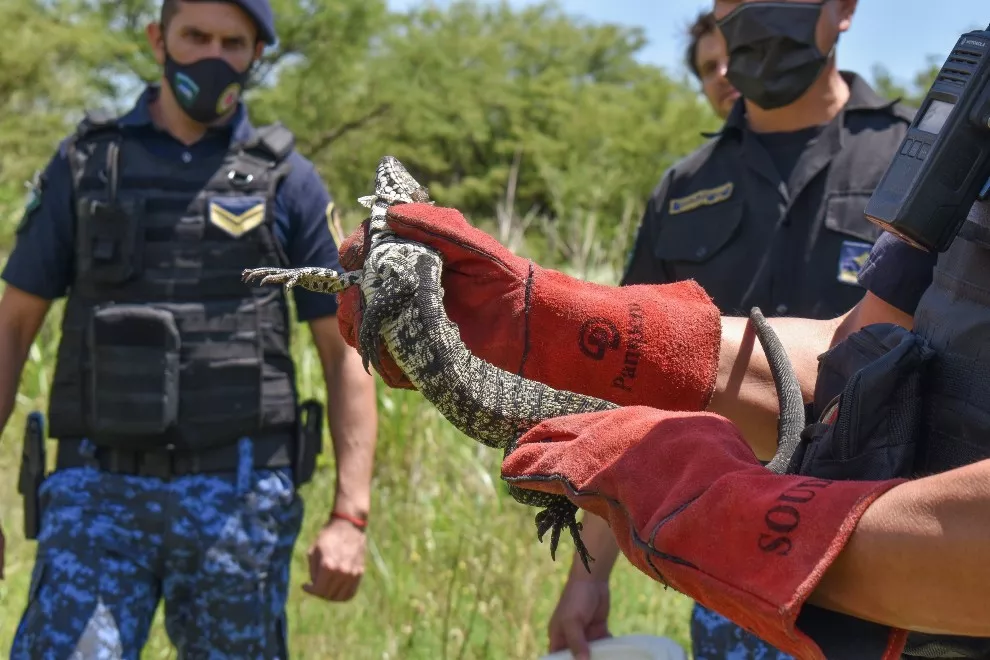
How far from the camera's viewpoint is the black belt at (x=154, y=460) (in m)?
3.26

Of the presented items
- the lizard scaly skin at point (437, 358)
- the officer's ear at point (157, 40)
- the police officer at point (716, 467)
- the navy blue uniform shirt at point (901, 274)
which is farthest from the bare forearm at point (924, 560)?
the officer's ear at point (157, 40)

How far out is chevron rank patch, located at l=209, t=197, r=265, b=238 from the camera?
330 centimetres

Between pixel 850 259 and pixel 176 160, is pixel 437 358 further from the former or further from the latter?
pixel 176 160

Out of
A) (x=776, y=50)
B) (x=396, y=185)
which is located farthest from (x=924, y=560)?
(x=776, y=50)

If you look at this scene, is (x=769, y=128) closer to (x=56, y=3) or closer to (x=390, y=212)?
(x=390, y=212)

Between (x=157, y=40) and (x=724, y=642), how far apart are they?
8.68 feet

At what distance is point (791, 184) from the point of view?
3148mm

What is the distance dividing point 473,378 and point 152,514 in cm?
194

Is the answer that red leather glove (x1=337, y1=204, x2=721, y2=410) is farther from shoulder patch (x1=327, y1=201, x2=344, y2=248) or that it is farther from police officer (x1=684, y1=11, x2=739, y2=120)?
police officer (x1=684, y1=11, x2=739, y2=120)

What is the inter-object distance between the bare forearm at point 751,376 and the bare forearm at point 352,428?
1.76 m

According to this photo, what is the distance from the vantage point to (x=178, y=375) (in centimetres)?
326

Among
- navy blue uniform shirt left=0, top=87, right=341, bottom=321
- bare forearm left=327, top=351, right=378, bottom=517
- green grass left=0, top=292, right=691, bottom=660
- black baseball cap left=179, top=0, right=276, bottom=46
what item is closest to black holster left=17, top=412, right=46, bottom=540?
navy blue uniform shirt left=0, top=87, right=341, bottom=321

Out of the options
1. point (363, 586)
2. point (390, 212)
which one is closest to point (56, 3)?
point (363, 586)

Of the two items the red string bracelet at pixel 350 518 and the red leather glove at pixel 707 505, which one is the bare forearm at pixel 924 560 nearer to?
the red leather glove at pixel 707 505
